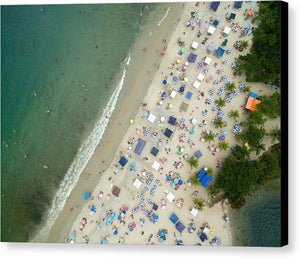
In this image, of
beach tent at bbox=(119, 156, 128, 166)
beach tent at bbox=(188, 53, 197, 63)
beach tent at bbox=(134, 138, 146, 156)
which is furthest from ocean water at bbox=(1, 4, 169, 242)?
beach tent at bbox=(188, 53, 197, 63)

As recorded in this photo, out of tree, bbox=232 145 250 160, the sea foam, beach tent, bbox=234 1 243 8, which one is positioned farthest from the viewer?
the sea foam

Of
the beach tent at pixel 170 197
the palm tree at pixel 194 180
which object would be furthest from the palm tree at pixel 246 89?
the beach tent at pixel 170 197

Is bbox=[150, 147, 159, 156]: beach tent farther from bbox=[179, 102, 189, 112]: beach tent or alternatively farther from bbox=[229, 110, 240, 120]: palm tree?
bbox=[229, 110, 240, 120]: palm tree

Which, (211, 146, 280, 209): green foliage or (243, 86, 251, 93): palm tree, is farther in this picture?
(243, 86, 251, 93): palm tree

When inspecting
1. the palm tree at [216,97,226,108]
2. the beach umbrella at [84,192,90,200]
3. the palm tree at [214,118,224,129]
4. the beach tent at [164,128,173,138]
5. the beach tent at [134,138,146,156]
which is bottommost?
the beach umbrella at [84,192,90,200]

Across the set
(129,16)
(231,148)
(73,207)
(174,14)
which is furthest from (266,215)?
(129,16)

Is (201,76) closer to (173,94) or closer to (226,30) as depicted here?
(173,94)

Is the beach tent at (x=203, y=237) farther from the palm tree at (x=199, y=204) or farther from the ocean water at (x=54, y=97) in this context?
the ocean water at (x=54, y=97)
